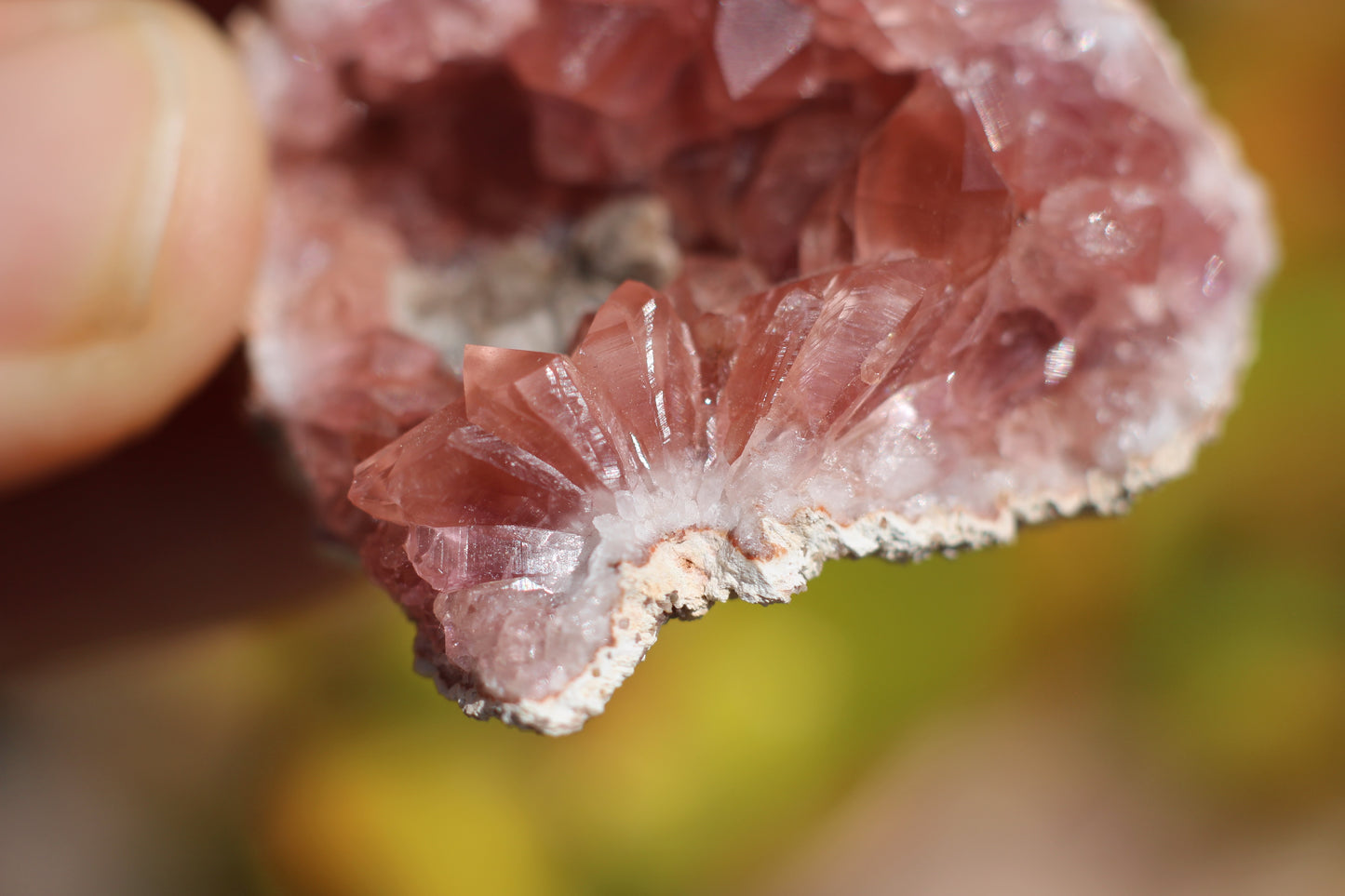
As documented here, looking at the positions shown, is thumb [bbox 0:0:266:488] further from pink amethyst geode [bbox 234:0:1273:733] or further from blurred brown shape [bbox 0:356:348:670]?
blurred brown shape [bbox 0:356:348:670]

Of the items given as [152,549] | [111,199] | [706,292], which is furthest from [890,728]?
[111,199]

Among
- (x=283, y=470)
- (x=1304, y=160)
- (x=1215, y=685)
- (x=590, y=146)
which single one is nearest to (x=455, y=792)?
(x=283, y=470)

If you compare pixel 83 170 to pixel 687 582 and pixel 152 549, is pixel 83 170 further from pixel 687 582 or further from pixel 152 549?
pixel 152 549

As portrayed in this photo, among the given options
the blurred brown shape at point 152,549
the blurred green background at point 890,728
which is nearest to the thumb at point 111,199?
the blurred brown shape at point 152,549

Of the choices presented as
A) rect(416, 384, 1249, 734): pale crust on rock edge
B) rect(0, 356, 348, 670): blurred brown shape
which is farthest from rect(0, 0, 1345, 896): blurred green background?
rect(416, 384, 1249, 734): pale crust on rock edge

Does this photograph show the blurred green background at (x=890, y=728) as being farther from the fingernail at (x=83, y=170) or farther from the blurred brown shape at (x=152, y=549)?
the fingernail at (x=83, y=170)
